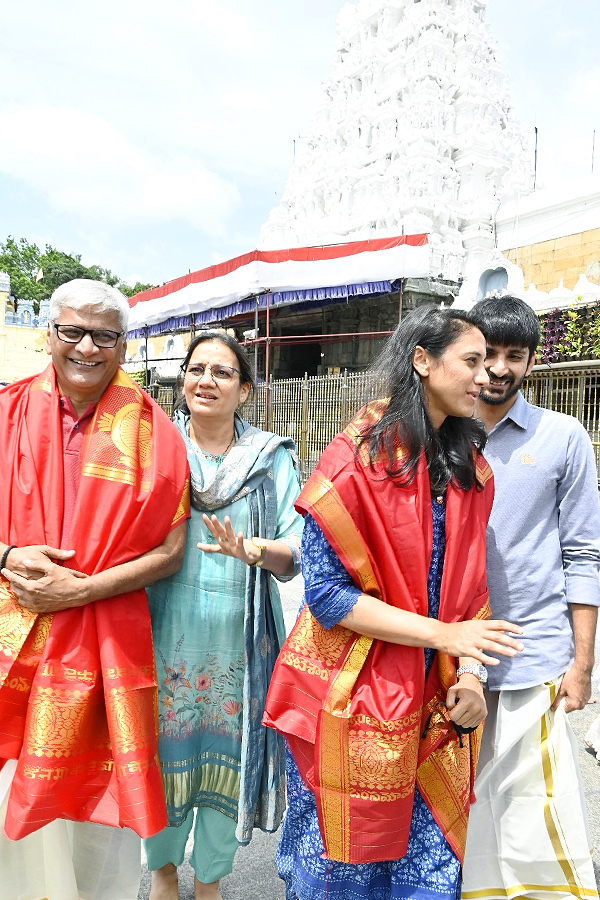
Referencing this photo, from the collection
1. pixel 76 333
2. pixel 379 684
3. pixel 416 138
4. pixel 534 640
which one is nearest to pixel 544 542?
pixel 534 640

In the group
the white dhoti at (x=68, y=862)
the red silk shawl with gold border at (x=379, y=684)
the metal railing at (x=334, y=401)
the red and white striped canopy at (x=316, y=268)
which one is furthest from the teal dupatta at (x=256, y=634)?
the red and white striped canopy at (x=316, y=268)

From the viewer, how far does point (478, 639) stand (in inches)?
51.0

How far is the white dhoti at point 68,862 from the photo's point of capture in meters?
1.72

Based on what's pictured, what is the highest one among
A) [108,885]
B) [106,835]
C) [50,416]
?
[50,416]

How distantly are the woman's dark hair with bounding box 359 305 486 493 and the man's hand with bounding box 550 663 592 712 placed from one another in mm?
679

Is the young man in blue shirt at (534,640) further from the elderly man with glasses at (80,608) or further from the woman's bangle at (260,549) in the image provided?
the elderly man with glasses at (80,608)

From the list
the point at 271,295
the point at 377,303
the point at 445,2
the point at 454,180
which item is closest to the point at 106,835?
the point at 271,295

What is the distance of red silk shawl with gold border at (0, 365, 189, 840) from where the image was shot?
1.60 meters

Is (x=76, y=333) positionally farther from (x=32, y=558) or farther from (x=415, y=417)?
(x=415, y=417)

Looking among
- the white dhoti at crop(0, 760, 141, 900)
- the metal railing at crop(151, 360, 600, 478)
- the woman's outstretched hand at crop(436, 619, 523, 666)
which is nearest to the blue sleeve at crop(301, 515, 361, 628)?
the woman's outstretched hand at crop(436, 619, 523, 666)

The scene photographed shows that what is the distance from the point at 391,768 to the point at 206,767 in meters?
0.84

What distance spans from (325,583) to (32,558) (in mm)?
762

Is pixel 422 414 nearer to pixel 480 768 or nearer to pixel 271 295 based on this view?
pixel 480 768

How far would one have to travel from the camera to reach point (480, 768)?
1.77m
